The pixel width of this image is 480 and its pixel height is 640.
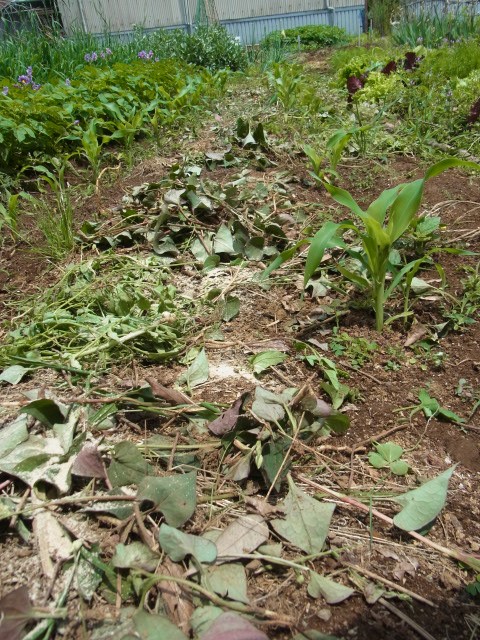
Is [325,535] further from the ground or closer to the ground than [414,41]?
closer to the ground

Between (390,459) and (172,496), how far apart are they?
600mm

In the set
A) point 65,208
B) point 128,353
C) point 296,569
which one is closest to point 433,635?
point 296,569

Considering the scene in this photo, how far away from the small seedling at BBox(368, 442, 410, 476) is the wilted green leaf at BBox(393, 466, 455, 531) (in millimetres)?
109

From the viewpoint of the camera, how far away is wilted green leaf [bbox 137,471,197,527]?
1104 mm

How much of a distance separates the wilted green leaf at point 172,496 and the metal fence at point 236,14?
680 inches

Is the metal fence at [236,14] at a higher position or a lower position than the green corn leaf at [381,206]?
higher

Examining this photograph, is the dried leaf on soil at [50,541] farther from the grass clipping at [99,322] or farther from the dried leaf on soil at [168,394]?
the grass clipping at [99,322]

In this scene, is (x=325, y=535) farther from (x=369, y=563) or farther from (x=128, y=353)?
(x=128, y=353)

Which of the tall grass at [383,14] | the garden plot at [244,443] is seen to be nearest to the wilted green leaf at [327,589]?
the garden plot at [244,443]

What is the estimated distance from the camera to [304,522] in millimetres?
1120

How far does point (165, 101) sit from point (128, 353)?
3.48 metres

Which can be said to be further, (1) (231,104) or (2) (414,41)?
(2) (414,41)

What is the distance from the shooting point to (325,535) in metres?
1.10

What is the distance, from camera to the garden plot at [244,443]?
99 centimetres
